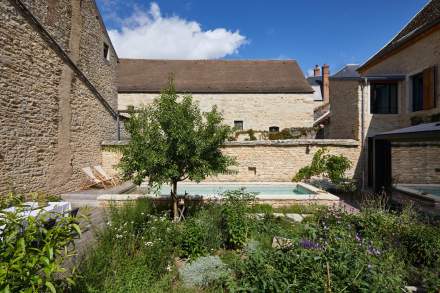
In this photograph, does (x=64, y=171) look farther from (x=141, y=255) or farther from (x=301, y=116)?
(x=301, y=116)

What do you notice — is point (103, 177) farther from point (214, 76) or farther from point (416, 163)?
point (416, 163)

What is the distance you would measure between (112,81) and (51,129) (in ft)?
18.7

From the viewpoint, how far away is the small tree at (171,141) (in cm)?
479

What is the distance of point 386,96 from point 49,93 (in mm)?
13464

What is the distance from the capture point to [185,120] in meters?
4.86

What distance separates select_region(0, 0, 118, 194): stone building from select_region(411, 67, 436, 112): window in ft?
43.0

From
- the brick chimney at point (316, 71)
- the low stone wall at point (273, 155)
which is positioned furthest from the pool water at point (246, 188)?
the brick chimney at point (316, 71)

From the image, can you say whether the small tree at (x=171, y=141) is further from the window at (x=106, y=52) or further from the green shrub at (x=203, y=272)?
the window at (x=106, y=52)

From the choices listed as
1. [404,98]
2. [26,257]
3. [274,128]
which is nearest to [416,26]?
[404,98]

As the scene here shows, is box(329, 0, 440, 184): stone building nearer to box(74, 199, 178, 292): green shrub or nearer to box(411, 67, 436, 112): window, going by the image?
box(411, 67, 436, 112): window

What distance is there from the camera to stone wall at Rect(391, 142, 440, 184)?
976 cm

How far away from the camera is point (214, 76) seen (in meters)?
19.1

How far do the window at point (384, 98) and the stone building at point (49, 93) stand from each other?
12.4 metres

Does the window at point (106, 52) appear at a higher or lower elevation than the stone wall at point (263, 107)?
higher
